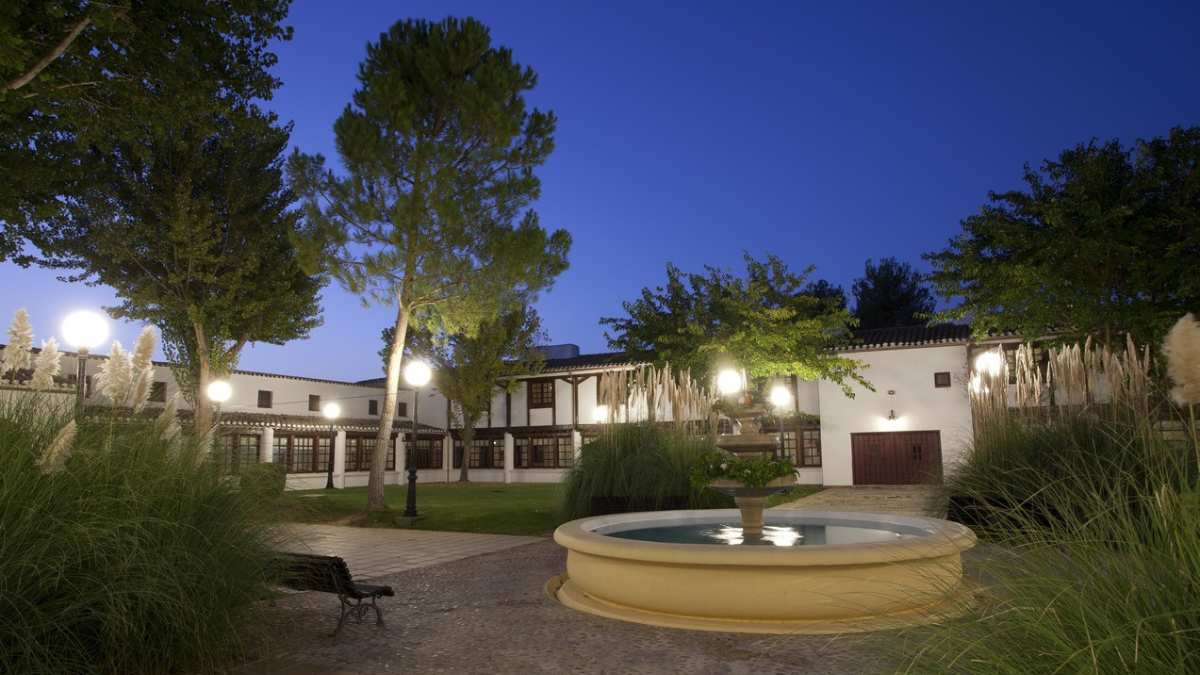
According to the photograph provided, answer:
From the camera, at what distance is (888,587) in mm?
5254

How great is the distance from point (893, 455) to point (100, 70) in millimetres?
22553

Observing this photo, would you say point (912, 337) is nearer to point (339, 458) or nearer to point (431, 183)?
point (431, 183)

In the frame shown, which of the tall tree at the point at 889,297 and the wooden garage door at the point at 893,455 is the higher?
the tall tree at the point at 889,297

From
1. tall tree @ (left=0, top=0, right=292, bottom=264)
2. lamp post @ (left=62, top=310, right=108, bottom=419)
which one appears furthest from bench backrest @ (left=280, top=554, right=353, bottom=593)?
tall tree @ (left=0, top=0, right=292, bottom=264)

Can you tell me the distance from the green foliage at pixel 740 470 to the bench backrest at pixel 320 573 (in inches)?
136

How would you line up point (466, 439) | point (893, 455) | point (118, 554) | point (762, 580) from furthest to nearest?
point (466, 439) → point (893, 455) → point (762, 580) → point (118, 554)

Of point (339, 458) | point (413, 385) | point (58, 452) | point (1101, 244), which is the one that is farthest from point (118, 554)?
point (339, 458)

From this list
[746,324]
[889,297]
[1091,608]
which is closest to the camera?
[1091,608]

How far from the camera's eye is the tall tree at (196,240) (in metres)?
17.0

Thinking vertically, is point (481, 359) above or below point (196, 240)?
below

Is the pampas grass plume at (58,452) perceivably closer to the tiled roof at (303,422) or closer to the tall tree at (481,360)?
the tiled roof at (303,422)

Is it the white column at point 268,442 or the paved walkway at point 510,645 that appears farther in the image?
the white column at point 268,442

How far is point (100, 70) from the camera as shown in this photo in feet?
30.3

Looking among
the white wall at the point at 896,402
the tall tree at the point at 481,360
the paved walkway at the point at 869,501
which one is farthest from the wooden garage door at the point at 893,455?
the tall tree at the point at 481,360
